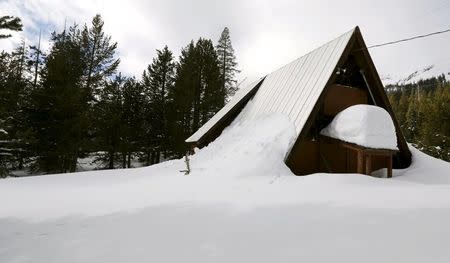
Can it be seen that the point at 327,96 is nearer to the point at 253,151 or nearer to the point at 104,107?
the point at 253,151

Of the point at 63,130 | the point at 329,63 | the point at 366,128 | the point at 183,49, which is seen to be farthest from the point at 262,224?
the point at 183,49


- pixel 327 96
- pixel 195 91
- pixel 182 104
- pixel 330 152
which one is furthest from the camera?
pixel 195 91

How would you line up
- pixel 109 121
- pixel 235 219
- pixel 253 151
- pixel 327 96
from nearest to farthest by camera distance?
pixel 235 219 < pixel 253 151 < pixel 327 96 < pixel 109 121

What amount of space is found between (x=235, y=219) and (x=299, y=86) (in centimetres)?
863

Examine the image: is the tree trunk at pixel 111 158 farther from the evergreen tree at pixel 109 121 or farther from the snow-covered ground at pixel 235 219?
the snow-covered ground at pixel 235 219

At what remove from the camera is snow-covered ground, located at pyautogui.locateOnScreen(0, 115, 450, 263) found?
422 centimetres

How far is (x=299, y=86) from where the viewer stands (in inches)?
520

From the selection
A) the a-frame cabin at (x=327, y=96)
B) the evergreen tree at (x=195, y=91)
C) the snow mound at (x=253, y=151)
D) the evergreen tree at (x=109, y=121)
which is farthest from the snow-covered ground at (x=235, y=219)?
the evergreen tree at (x=195, y=91)

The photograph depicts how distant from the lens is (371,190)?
7750 millimetres

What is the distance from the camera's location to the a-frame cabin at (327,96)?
39.1 ft

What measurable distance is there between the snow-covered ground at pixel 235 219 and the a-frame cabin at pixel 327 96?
1.78 m

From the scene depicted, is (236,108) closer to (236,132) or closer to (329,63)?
(236,132)

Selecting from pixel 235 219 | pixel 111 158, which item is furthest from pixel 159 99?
pixel 235 219

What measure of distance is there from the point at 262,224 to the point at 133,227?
2240 mm
